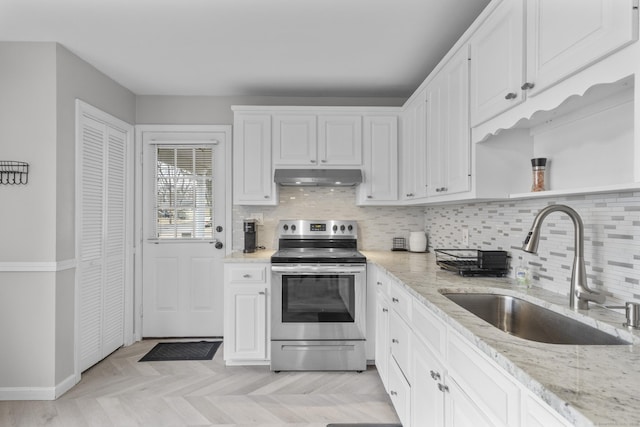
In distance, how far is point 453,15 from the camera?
7.05ft

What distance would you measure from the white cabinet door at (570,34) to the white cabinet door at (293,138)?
209cm

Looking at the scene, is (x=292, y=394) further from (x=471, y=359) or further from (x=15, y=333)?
(x=15, y=333)

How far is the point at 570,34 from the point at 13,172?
319cm

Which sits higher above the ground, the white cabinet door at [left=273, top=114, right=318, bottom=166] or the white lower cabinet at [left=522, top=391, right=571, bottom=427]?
the white cabinet door at [left=273, top=114, right=318, bottom=166]

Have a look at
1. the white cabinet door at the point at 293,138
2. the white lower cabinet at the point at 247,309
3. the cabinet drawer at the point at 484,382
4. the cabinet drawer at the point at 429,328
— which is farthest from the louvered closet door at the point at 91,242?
the cabinet drawer at the point at 484,382

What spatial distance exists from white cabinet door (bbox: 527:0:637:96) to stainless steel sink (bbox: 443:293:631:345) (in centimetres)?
86

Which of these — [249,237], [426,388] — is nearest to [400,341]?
[426,388]

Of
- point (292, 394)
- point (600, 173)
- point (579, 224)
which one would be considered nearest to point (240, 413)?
point (292, 394)

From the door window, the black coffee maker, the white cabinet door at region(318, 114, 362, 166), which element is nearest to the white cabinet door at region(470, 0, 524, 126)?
the white cabinet door at region(318, 114, 362, 166)

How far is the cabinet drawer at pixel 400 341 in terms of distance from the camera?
188 cm

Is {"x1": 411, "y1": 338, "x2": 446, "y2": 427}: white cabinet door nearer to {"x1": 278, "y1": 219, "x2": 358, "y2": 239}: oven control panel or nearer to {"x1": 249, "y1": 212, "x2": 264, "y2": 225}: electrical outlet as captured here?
{"x1": 278, "y1": 219, "x2": 358, "y2": 239}: oven control panel

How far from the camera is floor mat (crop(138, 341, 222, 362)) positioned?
3.13 metres

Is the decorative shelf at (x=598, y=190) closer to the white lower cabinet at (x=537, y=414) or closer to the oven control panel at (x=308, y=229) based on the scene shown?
the white lower cabinet at (x=537, y=414)

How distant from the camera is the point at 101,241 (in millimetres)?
3047
